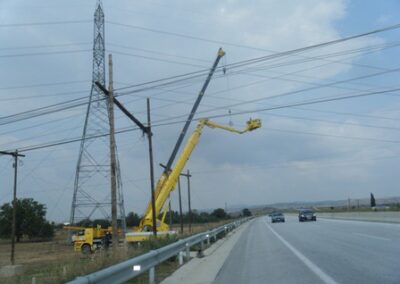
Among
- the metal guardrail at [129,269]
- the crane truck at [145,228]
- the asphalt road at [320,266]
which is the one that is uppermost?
the crane truck at [145,228]

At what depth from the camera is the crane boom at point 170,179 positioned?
41688 millimetres

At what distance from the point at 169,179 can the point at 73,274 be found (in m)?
32.3

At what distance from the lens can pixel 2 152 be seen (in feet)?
145

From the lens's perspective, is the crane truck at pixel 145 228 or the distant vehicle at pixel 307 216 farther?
the distant vehicle at pixel 307 216

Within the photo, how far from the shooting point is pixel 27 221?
93.5 metres

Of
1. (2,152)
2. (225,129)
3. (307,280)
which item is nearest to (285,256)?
(307,280)

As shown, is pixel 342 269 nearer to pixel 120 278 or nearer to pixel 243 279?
pixel 243 279

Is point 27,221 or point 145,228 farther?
point 27,221

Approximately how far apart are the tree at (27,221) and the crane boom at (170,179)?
57.5 m

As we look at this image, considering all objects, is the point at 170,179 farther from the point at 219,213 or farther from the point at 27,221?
the point at 219,213

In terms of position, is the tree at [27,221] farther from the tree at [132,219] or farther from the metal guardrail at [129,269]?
the metal guardrail at [129,269]

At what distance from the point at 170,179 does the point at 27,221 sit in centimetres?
5902

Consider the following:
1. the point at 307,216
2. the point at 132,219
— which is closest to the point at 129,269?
the point at 307,216

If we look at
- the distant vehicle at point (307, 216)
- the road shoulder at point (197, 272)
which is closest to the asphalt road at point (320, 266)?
the road shoulder at point (197, 272)
